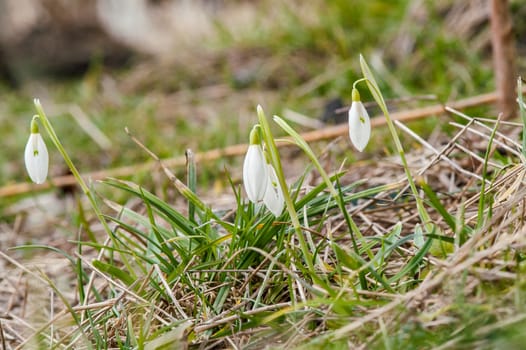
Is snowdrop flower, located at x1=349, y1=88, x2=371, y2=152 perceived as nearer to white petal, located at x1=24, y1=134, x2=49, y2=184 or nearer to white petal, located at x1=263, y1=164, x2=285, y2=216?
white petal, located at x1=263, y1=164, x2=285, y2=216

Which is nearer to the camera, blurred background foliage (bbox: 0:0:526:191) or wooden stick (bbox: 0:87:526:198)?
wooden stick (bbox: 0:87:526:198)

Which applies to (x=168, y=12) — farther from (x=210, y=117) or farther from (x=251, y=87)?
(x=210, y=117)

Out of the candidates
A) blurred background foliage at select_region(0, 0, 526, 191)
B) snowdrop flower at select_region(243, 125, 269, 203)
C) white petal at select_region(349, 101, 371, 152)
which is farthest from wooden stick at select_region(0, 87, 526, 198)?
snowdrop flower at select_region(243, 125, 269, 203)

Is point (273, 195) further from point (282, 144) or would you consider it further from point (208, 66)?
point (208, 66)

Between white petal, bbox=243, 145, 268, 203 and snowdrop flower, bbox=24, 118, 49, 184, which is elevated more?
snowdrop flower, bbox=24, 118, 49, 184

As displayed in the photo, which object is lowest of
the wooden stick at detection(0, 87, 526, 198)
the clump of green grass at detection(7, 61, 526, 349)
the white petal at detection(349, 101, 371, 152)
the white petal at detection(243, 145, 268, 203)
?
the clump of green grass at detection(7, 61, 526, 349)

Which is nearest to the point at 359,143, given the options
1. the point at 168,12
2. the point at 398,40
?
the point at 398,40

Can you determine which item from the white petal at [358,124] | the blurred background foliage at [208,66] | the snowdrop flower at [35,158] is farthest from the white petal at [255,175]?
the blurred background foliage at [208,66]
